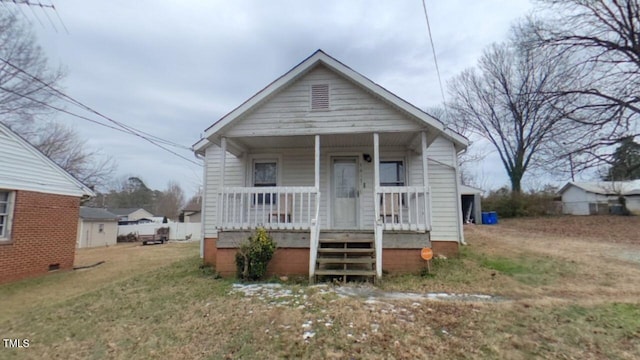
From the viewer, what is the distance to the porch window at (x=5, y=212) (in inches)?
354

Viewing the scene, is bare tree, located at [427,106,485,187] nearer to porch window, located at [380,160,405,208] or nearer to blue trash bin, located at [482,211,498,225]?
blue trash bin, located at [482,211,498,225]

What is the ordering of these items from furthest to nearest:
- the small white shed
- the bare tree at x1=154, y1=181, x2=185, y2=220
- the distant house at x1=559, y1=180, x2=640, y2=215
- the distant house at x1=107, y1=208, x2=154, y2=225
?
the bare tree at x1=154, y1=181, x2=185, y2=220
the distant house at x1=107, y1=208, x2=154, y2=225
the distant house at x1=559, y1=180, x2=640, y2=215
the small white shed

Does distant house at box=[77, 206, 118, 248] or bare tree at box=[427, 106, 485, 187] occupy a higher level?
bare tree at box=[427, 106, 485, 187]

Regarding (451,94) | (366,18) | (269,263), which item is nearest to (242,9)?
(366,18)

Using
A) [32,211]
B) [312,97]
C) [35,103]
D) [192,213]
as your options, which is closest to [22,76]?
[35,103]

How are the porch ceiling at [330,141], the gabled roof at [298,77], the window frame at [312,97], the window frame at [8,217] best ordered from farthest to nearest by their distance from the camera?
the window frame at [8,217] → the porch ceiling at [330,141] → the window frame at [312,97] → the gabled roof at [298,77]

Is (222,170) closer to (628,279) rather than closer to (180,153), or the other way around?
(628,279)

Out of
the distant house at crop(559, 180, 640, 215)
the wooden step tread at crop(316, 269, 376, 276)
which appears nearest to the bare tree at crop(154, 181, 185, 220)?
the wooden step tread at crop(316, 269, 376, 276)

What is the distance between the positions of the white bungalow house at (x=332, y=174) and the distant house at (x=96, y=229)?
69.5 ft

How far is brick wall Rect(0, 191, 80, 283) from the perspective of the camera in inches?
359

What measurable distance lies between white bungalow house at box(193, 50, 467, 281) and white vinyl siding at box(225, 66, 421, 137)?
0.03 m

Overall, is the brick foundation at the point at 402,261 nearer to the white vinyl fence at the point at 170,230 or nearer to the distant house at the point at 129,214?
the white vinyl fence at the point at 170,230

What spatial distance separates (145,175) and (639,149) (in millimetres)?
64245

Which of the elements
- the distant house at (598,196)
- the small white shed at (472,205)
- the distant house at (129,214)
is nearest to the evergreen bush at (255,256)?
the small white shed at (472,205)
